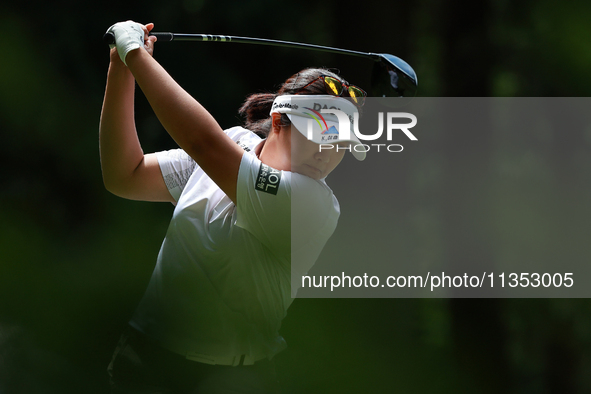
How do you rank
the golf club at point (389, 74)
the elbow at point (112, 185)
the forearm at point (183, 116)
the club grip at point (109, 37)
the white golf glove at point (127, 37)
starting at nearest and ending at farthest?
1. the forearm at point (183, 116)
2. the white golf glove at point (127, 37)
3. the club grip at point (109, 37)
4. the elbow at point (112, 185)
5. the golf club at point (389, 74)

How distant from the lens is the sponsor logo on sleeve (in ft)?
3.14

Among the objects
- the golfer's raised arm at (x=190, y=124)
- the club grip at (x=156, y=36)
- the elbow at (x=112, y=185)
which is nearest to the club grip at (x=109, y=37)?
the club grip at (x=156, y=36)

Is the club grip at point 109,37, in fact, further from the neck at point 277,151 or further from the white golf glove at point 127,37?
the neck at point 277,151

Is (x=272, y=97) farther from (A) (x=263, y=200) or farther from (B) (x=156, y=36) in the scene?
(A) (x=263, y=200)

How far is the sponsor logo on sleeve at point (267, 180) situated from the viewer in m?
0.96

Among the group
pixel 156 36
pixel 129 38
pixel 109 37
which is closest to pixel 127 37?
pixel 129 38

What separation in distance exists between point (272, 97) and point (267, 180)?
42cm

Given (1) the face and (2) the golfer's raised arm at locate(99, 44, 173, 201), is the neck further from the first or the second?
(2) the golfer's raised arm at locate(99, 44, 173, 201)

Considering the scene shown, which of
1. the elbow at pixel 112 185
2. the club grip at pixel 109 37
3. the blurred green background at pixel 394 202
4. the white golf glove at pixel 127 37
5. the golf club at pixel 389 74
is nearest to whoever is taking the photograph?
the white golf glove at pixel 127 37

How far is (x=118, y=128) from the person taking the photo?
118cm

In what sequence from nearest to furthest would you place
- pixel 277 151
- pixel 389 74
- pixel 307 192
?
pixel 307 192 → pixel 277 151 → pixel 389 74

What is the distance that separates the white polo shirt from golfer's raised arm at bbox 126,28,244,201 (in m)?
0.15

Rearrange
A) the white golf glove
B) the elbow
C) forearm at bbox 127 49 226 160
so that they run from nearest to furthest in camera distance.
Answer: forearm at bbox 127 49 226 160 → the white golf glove → the elbow

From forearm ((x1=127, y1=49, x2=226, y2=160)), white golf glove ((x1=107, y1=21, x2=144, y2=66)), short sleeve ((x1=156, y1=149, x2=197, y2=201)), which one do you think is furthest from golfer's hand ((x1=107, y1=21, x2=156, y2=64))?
short sleeve ((x1=156, y1=149, x2=197, y2=201))
